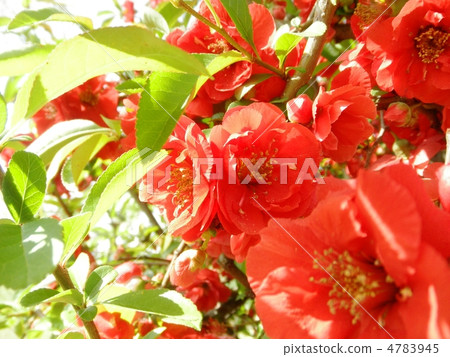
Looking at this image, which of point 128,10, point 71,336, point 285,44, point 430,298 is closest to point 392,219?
point 430,298

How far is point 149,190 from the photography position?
917 mm

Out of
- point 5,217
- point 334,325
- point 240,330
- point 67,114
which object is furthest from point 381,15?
point 240,330

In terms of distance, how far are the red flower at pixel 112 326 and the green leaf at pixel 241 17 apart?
0.69 m

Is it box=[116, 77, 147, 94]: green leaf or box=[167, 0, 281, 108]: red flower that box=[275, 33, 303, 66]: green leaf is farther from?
box=[116, 77, 147, 94]: green leaf

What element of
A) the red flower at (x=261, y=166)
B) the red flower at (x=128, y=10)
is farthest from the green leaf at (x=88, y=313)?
the red flower at (x=128, y=10)

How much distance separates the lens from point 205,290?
1.54 metres

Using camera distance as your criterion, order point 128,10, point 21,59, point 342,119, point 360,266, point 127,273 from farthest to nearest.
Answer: point 128,10 → point 127,273 → point 342,119 → point 21,59 → point 360,266

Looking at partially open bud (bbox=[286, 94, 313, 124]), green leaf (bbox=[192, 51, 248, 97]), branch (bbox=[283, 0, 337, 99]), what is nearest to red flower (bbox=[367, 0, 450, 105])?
branch (bbox=[283, 0, 337, 99])

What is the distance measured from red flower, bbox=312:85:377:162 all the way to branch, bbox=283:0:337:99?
84 millimetres

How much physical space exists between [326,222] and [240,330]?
148 centimetres

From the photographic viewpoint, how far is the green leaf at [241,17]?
88cm

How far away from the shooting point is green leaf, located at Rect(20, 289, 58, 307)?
0.75 meters

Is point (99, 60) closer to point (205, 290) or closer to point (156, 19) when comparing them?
point (156, 19)

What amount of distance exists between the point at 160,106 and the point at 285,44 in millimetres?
309
